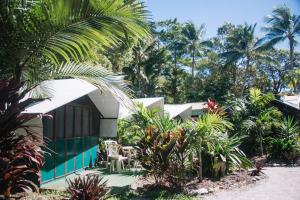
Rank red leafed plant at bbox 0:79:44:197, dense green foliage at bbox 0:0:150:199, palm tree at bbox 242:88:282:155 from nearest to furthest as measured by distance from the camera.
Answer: red leafed plant at bbox 0:79:44:197, dense green foliage at bbox 0:0:150:199, palm tree at bbox 242:88:282:155

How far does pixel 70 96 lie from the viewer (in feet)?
31.3

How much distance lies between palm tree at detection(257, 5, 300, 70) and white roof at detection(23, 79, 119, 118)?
3070 centimetres

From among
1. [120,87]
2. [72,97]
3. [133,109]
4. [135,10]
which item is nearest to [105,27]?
[135,10]

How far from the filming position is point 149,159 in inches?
372

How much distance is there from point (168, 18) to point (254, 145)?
3264 cm

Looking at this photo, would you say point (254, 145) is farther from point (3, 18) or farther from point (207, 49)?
point (207, 49)

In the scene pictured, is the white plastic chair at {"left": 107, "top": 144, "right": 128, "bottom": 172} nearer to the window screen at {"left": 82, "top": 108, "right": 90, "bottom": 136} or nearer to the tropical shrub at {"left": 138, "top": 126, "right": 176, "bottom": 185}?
the window screen at {"left": 82, "top": 108, "right": 90, "bottom": 136}

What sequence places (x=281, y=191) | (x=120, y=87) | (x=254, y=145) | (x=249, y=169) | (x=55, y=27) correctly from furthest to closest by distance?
(x=254, y=145) < (x=249, y=169) < (x=281, y=191) < (x=120, y=87) < (x=55, y=27)

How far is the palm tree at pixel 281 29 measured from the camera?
128 ft

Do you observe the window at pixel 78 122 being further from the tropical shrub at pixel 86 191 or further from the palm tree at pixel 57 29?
the palm tree at pixel 57 29

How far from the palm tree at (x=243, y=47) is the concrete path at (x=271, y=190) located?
98.4ft

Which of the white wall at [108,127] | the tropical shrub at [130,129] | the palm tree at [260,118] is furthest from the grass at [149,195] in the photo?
the palm tree at [260,118]

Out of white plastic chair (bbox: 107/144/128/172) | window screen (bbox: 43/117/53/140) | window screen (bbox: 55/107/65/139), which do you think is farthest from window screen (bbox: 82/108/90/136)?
window screen (bbox: 43/117/53/140)

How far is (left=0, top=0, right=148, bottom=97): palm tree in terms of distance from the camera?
17.9 ft
